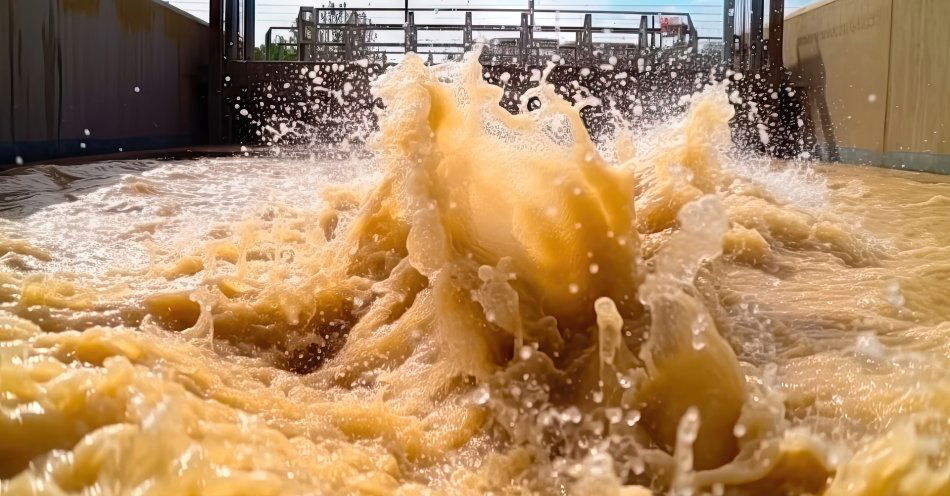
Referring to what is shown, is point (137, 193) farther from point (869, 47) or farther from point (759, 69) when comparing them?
point (759, 69)

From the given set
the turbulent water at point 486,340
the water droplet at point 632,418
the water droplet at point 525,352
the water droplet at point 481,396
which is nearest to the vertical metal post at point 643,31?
the turbulent water at point 486,340

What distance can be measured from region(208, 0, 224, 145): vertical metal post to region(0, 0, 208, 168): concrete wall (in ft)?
0.70

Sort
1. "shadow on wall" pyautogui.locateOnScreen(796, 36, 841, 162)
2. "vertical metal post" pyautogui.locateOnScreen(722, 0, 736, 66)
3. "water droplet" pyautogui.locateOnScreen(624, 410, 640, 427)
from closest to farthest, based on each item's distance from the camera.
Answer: "water droplet" pyautogui.locateOnScreen(624, 410, 640, 427) → "shadow on wall" pyautogui.locateOnScreen(796, 36, 841, 162) → "vertical metal post" pyautogui.locateOnScreen(722, 0, 736, 66)

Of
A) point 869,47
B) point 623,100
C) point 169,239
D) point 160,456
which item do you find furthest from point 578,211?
point 623,100

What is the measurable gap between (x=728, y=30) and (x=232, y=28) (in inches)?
291

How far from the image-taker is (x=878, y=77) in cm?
905

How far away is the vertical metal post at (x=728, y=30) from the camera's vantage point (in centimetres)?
1188

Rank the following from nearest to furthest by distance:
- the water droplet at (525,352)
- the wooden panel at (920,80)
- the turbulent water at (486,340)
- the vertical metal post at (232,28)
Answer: the turbulent water at (486,340) → the water droplet at (525,352) → the wooden panel at (920,80) → the vertical metal post at (232,28)

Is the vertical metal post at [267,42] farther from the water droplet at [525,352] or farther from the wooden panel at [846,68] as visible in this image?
the water droplet at [525,352]

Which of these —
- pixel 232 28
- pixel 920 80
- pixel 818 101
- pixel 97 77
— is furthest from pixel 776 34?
pixel 97 77

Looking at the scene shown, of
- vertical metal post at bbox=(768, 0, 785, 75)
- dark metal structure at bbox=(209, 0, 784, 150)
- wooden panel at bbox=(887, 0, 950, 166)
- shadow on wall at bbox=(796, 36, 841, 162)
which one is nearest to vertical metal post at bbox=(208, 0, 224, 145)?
dark metal structure at bbox=(209, 0, 784, 150)

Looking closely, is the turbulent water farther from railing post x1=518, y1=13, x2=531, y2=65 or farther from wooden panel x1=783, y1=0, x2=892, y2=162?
railing post x1=518, y1=13, x2=531, y2=65

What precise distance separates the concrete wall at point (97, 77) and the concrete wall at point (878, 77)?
8052 mm

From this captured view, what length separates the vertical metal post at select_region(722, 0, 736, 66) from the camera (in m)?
11.9
